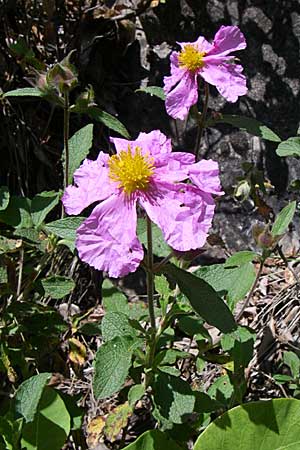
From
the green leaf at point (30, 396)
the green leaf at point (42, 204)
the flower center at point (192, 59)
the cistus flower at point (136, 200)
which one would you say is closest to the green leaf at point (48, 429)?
the green leaf at point (30, 396)

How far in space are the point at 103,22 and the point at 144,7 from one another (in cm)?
15

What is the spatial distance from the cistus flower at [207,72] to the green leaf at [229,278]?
1.28 feet

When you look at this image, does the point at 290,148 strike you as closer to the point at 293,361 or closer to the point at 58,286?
A: the point at 293,361

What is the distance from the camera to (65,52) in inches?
103

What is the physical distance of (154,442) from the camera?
5.74 feet

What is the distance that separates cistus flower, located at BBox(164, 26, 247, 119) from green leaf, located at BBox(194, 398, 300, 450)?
2.38ft

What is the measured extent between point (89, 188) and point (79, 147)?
1.61 ft

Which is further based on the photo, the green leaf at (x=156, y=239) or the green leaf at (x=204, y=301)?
the green leaf at (x=156, y=239)

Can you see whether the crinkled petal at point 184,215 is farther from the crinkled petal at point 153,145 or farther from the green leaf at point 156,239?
the green leaf at point 156,239

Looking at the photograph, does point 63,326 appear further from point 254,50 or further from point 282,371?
point 254,50

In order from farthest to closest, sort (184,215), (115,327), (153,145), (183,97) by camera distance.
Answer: (183,97), (115,327), (153,145), (184,215)

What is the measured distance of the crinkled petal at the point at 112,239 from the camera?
1.38 meters

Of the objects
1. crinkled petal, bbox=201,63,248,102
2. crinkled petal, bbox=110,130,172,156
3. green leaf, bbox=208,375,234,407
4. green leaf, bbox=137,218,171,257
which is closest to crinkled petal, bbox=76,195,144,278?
crinkled petal, bbox=110,130,172,156

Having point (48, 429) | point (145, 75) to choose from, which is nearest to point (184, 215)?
point (48, 429)
